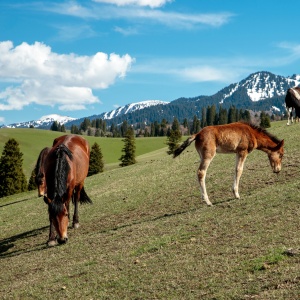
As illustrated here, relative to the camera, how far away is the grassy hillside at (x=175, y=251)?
7156mm

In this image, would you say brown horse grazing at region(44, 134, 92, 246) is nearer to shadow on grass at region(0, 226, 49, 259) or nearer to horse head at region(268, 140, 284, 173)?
shadow on grass at region(0, 226, 49, 259)

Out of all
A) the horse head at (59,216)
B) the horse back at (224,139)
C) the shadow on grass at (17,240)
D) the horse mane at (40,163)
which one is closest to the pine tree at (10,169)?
the shadow on grass at (17,240)

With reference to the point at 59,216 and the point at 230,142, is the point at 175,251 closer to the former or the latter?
the point at 59,216

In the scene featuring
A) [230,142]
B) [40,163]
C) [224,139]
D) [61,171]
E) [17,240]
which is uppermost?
[224,139]

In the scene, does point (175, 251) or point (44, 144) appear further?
point (44, 144)

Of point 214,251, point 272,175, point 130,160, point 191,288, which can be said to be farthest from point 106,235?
point 130,160

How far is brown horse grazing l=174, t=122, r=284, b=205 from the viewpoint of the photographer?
13.8 m

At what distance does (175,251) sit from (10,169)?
53.5 meters

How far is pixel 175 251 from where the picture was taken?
948 cm

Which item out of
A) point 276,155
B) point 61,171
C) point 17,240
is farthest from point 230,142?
point 17,240

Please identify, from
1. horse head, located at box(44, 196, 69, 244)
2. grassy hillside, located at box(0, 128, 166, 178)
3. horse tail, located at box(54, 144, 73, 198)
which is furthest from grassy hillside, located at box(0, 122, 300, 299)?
grassy hillside, located at box(0, 128, 166, 178)

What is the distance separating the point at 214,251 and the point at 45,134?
157 m

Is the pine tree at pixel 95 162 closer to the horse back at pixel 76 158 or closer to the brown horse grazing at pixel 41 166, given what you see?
the horse back at pixel 76 158

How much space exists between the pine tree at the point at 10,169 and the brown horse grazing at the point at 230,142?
49043 millimetres
